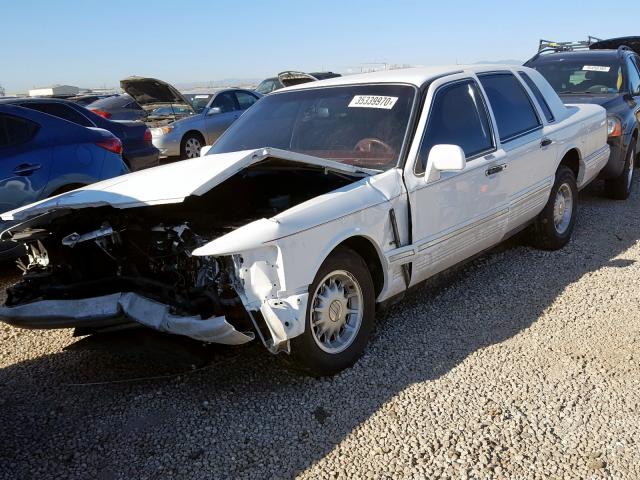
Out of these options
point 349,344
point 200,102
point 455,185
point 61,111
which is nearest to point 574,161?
point 455,185

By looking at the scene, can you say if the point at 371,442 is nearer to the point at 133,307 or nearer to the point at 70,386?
the point at 133,307

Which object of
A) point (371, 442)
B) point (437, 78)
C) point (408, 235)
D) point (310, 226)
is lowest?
point (371, 442)

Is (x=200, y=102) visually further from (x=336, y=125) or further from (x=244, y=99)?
(x=336, y=125)

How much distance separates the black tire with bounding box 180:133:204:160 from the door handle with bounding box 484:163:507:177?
30.2ft

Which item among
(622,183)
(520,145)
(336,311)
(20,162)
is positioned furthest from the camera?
(622,183)

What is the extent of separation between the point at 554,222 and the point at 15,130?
4887mm

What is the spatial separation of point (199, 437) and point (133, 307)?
725 millimetres

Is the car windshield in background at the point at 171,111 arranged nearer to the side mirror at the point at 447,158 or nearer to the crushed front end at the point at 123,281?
the crushed front end at the point at 123,281

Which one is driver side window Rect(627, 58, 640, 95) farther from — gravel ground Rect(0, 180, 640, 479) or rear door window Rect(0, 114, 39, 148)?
rear door window Rect(0, 114, 39, 148)

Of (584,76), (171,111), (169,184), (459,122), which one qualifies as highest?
(169,184)

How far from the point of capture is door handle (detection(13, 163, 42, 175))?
17.1ft

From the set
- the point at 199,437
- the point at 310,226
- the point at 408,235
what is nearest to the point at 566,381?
the point at 408,235

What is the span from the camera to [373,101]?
418 centimetres

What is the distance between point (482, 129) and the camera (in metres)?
4.51
